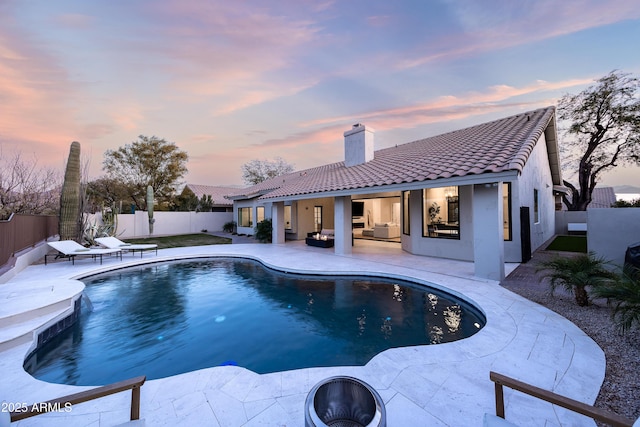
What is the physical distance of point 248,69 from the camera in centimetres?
1159

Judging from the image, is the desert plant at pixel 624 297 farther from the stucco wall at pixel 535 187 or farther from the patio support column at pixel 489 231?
the stucco wall at pixel 535 187

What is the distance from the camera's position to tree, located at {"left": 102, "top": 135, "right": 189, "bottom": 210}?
27766 millimetres

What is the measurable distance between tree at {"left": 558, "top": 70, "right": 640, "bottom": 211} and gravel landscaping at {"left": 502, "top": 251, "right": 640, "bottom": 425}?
2253 centimetres

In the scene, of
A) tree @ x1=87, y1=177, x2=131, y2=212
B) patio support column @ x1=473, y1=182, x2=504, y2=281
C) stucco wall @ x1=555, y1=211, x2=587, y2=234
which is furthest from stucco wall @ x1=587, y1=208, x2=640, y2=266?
tree @ x1=87, y1=177, x2=131, y2=212

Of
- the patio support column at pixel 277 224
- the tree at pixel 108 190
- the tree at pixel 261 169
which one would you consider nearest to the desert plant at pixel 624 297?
the patio support column at pixel 277 224

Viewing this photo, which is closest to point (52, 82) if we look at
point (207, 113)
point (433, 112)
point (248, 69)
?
point (207, 113)

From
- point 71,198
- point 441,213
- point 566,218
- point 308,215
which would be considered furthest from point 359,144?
point 566,218

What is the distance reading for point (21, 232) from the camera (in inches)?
384

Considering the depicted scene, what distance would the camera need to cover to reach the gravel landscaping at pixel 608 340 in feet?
8.64

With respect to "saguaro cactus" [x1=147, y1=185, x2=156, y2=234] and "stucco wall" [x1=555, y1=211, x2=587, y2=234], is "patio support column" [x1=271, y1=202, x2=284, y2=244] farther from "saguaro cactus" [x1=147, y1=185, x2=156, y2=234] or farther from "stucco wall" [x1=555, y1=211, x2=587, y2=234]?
"stucco wall" [x1=555, y1=211, x2=587, y2=234]

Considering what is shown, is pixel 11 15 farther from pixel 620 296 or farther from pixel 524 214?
pixel 524 214

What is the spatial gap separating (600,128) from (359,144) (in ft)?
68.8

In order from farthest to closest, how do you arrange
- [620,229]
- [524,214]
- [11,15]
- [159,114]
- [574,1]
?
[159,114] → [524,214] → [574,1] → [11,15] → [620,229]

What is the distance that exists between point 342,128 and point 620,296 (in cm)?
1573
